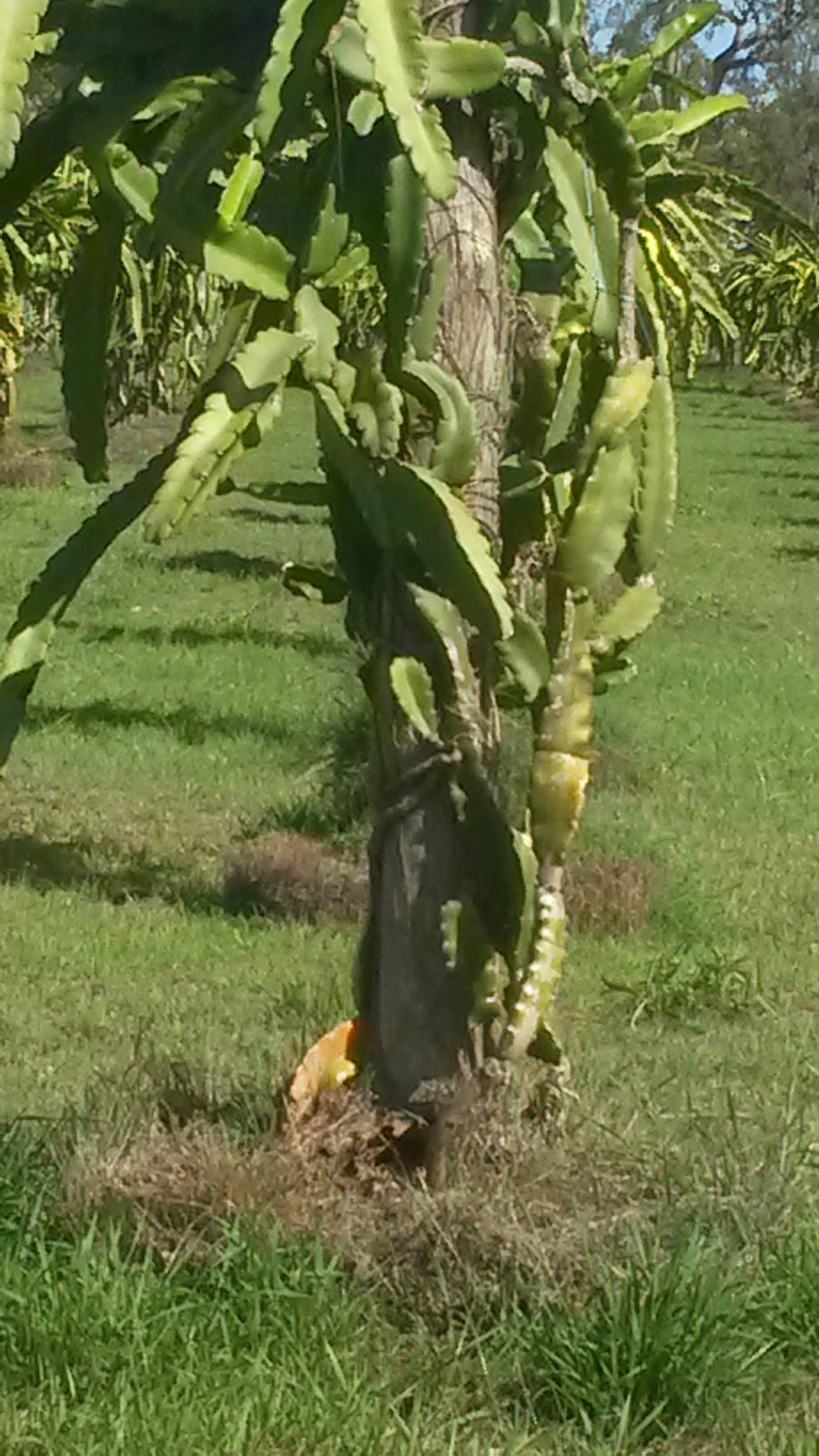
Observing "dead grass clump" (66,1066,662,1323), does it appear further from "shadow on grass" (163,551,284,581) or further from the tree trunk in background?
"shadow on grass" (163,551,284,581)

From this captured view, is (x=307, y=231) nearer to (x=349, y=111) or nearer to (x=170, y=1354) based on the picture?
(x=349, y=111)

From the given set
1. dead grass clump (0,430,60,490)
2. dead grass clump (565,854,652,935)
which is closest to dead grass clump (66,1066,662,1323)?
dead grass clump (565,854,652,935)

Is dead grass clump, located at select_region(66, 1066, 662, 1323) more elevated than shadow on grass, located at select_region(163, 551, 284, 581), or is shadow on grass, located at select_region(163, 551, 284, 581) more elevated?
dead grass clump, located at select_region(66, 1066, 662, 1323)

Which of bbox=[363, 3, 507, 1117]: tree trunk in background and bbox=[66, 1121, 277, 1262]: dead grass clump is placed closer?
bbox=[66, 1121, 277, 1262]: dead grass clump

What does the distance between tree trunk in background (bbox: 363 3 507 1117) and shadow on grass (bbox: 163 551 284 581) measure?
1144cm

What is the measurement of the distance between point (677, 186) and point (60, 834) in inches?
163

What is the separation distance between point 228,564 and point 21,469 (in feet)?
17.0

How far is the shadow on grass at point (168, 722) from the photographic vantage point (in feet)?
32.8

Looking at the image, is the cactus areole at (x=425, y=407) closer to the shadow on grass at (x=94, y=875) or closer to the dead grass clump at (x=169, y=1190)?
the dead grass clump at (x=169, y=1190)

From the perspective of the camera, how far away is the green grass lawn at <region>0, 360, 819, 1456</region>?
3.31 metres

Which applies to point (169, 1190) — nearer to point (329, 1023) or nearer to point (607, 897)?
point (329, 1023)

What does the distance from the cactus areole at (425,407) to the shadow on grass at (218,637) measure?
8.16m

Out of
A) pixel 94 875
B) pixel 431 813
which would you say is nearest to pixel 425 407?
pixel 431 813

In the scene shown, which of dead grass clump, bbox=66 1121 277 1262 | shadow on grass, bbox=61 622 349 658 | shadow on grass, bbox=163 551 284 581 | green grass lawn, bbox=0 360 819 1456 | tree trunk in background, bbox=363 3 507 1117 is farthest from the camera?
shadow on grass, bbox=163 551 284 581
